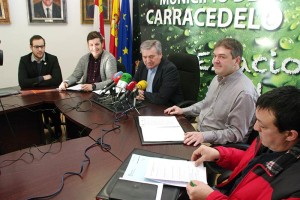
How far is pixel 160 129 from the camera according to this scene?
150cm

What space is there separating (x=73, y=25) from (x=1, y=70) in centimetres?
123

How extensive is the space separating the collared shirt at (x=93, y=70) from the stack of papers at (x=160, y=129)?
132 cm

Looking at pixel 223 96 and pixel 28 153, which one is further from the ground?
pixel 223 96

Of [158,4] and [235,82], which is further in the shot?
[158,4]

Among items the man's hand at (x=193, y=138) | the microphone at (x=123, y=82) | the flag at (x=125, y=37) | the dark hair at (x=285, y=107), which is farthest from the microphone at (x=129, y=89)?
the flag at (x=125, y=37)

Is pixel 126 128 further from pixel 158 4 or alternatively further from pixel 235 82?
pixel 158 4

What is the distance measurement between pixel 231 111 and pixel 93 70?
179cm

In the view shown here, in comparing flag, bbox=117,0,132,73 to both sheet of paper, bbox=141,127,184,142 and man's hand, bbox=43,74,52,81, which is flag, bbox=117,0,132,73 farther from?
sheet of paper, bbox=141,127,184,142

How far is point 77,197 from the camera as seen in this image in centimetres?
93

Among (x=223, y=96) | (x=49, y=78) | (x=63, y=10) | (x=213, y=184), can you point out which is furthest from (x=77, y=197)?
(x=63, y=10)

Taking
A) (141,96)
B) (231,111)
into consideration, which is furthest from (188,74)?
(231,111)

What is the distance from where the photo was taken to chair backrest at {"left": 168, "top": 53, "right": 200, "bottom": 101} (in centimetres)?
233

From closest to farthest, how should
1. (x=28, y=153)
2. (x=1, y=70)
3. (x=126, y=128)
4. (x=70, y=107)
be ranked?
(x=28, y=153)
(x=126, y=128)
(x=70, y=107)
(x=1, y=70)

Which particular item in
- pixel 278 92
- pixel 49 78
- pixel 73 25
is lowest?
pixel 49 78
